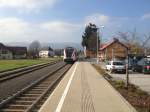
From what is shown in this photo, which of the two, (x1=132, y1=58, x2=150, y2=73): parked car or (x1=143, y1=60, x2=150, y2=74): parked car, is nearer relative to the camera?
(x1=143, y1=60, x2=150, y2=74): parked car

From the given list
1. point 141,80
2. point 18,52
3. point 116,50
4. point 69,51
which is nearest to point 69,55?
point 69,51

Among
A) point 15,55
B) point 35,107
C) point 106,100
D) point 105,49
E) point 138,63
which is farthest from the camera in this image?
point 15,55

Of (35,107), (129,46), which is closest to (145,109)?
(35,107)

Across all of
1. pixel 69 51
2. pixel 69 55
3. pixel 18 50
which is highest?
pixel 18 50

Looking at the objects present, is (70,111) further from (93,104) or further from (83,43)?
(83,43)

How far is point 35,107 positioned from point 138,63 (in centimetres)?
2911

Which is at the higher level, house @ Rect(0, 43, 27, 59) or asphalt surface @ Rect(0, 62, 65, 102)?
house @ Rect(0, 43, 27, 59)

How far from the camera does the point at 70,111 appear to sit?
39.3 ft

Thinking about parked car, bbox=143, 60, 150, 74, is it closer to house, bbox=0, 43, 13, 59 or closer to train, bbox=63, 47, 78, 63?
train, bbox=63, 47, 78, 63

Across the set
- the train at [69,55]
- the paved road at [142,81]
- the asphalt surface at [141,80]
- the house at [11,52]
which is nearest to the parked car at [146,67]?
the asphalt surface at [141,80]

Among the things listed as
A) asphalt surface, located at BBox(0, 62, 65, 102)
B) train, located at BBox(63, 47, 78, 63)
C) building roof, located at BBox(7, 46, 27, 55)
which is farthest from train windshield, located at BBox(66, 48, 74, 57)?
building roof, located at BBox(7, 46, 27, 55)

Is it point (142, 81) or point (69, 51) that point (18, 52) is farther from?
point (142, 81)

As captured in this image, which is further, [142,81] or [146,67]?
[146,67]

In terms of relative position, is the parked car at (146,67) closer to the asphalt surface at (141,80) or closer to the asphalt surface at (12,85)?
the asphalt surface at (141,80)
